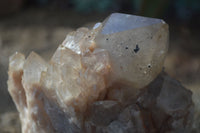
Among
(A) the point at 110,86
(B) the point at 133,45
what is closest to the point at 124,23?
(B) the point at 133,45

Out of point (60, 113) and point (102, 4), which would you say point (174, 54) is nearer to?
point (102, 4)

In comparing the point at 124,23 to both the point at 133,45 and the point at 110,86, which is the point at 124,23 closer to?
the point at 133,45

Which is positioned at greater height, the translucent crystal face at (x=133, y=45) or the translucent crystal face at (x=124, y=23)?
the translucent crystal face at (x=124, y=23)

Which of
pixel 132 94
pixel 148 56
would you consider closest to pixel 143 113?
pixel 132 94

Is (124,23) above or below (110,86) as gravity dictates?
above

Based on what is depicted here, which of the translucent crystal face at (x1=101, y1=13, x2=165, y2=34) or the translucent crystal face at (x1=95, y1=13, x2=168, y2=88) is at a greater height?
the translucent crystal face at (x1=101, y1=13, x2=165, y2=34)

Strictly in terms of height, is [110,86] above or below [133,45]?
below
